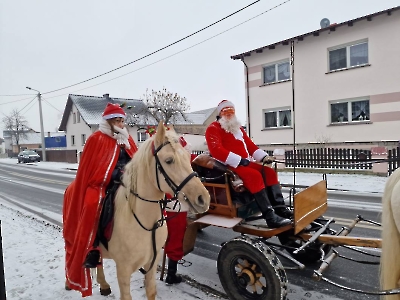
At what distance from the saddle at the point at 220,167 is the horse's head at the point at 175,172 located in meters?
1.28

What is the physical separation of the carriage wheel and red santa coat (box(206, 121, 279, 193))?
738 mm

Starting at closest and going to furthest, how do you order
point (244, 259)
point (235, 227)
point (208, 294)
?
point (244, 259)
point (208, 294)
point (235, 227)

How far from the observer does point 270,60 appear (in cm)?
1744

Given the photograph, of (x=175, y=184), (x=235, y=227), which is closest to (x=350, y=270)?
(x=235, y=227)

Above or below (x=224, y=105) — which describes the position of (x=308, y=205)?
below

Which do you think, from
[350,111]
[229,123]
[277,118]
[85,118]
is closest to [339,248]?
[229,123]

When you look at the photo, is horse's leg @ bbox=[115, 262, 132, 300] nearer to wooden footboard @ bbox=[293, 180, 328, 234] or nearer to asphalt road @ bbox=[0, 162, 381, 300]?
wooden footboard @ bbox=[293, 180, 328, 234]

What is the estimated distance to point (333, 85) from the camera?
49.7 ft

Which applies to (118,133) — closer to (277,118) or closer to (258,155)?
(258,155)

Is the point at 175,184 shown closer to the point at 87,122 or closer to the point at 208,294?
the point at 208,294

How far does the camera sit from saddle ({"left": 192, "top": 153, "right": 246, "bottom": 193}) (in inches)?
146

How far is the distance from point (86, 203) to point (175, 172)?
1.14 meters

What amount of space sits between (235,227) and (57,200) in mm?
8237

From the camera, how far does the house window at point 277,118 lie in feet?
55.5
